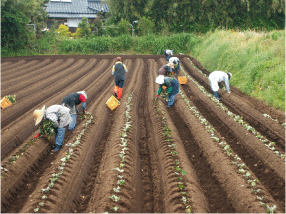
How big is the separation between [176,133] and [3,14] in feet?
82.3

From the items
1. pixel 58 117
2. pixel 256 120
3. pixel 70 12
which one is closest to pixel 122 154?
pixel 58 117

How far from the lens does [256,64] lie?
44.8ft

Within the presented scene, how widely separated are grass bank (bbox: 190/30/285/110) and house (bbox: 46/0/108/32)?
1344 inches

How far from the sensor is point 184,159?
261 inches

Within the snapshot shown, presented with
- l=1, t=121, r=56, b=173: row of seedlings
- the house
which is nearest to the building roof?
the house

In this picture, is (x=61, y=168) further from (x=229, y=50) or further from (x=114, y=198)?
(x=229, y=50)

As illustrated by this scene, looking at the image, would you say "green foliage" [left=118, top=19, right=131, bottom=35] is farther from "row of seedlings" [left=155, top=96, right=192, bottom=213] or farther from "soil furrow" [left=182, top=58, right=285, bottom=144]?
"row of seedlings" [left=155, top=96, right=192, bottom=213]

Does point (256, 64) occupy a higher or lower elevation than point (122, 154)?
higher

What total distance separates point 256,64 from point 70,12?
134 ft

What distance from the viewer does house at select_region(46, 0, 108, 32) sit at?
46.4 metres

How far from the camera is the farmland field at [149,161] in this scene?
5207 millimetres

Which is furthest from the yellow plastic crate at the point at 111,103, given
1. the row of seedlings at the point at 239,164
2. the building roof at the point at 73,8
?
the building roof at the point at 73,8

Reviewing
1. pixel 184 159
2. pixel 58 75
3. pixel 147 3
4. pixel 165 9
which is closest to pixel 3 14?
pixel 58 75

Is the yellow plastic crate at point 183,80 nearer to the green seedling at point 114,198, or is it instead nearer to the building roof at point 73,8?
the green seedling at point 114,198
